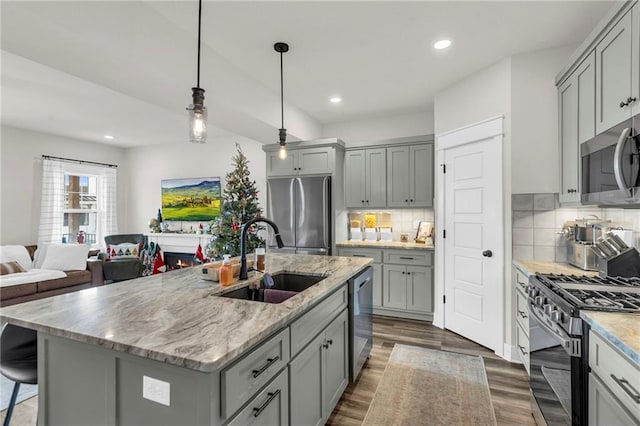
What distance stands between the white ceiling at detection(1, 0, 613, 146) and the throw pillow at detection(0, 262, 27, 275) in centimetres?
223

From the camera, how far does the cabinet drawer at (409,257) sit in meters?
3.86

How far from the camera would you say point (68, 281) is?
4582 millimetres

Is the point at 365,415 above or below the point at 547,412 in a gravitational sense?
below

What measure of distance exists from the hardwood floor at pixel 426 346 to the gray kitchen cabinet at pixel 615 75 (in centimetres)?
197

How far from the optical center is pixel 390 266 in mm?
A: 4047

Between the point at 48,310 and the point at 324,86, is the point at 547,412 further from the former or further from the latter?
the point at 324,86

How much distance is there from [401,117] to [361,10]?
8.43ft

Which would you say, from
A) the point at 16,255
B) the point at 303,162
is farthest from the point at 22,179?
the point at 303,162

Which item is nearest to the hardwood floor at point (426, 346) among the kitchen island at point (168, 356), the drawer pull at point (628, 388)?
the kitchen island at point (168, 356)

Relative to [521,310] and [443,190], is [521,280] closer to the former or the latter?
[521,310]

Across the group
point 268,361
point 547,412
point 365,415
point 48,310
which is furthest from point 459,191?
point 48,310

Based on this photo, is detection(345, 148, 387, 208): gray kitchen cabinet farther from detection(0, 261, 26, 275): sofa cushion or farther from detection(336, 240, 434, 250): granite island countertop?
detection(0, 261, 26, 275): sofa cushion

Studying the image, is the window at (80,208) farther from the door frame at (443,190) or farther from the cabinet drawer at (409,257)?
the door frame at (443,190)

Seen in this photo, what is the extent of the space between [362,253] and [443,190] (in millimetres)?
1324
